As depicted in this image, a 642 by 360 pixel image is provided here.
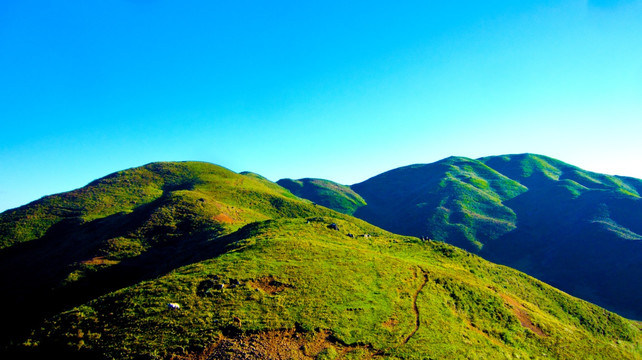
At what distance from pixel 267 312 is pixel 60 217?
264 feet

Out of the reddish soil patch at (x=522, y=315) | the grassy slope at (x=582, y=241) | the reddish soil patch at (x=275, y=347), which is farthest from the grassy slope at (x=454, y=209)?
the reddish soil patch at (x=275, y=347)

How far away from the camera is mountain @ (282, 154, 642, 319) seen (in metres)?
93.1


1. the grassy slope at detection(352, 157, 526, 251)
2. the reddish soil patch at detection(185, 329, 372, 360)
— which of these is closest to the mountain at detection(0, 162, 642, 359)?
the reddish soil patch at detection(185, 329, 372, 360)

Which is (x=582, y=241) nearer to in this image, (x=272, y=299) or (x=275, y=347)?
(x=272, y=299)

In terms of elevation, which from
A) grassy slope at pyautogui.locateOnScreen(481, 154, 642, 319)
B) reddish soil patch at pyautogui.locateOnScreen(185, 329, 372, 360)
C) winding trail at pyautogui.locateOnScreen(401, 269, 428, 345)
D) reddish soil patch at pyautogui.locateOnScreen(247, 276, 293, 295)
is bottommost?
grassy slope at pyautogui.locateOnScreen(481, 154, 642, 319)

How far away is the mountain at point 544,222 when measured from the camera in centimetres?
9306

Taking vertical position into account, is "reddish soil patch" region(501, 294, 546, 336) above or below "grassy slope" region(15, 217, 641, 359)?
below

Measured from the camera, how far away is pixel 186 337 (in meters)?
19.8

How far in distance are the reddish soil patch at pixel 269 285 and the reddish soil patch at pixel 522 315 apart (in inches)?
973

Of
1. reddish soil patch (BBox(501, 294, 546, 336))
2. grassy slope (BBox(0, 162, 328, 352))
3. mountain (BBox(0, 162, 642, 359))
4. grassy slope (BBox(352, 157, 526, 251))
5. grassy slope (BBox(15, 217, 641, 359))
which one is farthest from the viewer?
grassy slope (BBox(352, 157, 526, 251))

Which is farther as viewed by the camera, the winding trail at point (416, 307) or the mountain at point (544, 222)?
the mountain at point (544, 222)

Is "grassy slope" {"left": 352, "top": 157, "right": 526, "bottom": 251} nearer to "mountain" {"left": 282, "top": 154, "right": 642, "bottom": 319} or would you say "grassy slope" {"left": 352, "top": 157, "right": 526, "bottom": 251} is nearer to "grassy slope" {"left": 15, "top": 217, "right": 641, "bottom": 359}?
"mountain" {"left": 282, "top": 154, "right": 642, "bottom": 319}

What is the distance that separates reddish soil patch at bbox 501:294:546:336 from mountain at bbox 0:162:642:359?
0.18 metres

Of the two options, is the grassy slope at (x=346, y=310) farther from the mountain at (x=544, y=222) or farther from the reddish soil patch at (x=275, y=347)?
the mountain at (x=544, y=222)
